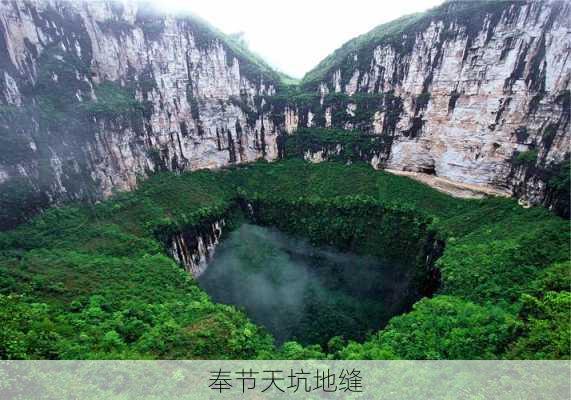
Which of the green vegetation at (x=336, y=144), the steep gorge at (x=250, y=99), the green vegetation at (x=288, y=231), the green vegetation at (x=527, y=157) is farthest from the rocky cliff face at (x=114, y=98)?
the green vegetation at (x=527, y=157)

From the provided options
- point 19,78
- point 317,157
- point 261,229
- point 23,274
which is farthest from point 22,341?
point 317,157

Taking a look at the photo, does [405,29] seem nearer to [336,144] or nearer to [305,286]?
[336,144]

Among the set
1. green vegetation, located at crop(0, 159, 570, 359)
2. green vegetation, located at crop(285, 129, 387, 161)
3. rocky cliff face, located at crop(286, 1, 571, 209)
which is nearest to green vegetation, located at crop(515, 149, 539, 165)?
rocky cliff face, located at crop(286, 1, 571, 209)

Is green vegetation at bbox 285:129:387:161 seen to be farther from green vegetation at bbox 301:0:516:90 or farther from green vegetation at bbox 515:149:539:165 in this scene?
green vegetation at bbox 515:149:539:165

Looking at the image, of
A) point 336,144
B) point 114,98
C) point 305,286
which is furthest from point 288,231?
point 114,98

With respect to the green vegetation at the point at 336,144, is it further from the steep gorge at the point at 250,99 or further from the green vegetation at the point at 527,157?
the green vegetation at the point at 527,157

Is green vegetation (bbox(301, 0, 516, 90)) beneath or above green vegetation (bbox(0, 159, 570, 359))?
above

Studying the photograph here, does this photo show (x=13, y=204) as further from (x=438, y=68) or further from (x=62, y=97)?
(x=438, y=68)
